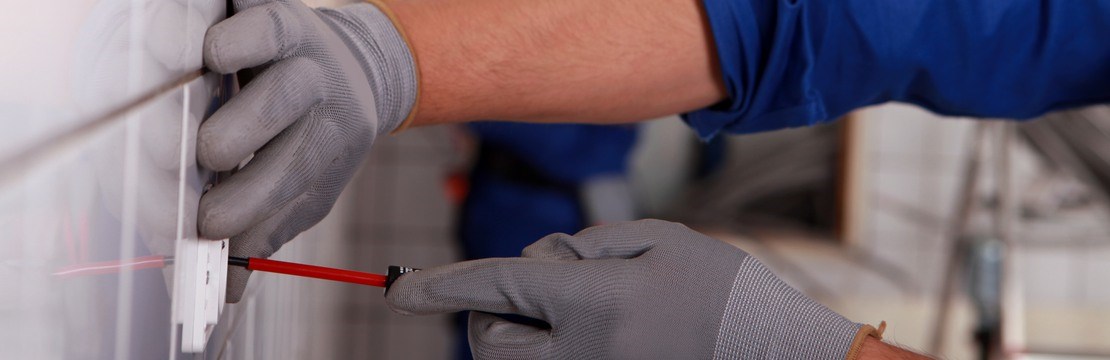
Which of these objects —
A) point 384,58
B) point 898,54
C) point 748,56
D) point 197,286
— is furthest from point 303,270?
point 898,54

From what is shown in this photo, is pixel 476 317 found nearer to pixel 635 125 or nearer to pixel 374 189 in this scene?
pixel 635 125

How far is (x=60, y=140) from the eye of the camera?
0.31 metres

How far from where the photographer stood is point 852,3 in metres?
0.87

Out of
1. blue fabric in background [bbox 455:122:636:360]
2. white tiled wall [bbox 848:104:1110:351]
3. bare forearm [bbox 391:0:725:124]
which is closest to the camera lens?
bare forearm [bbox 391:0:725:124]

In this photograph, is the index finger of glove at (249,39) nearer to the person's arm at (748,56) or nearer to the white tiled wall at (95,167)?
the white tiled wall at (95,167)

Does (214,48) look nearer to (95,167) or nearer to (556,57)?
(95,167)

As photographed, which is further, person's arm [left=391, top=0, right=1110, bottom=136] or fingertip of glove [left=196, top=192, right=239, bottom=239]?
person's arm [left=391, top=0, right=1110, bottom=136]

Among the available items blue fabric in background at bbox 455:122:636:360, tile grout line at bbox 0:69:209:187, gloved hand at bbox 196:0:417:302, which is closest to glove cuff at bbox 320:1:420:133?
gloved hand at bbox 196:0:417:302

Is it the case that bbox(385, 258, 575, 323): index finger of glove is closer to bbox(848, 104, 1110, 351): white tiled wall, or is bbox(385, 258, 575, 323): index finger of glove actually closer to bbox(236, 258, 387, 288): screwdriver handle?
bbox(236, 258, 387, 288): screwdriver handle

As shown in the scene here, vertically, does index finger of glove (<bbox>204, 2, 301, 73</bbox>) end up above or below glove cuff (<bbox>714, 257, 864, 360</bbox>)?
above

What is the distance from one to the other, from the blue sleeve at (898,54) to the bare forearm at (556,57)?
0.12ft

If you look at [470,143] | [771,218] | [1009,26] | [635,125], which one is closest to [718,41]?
[1009,26]

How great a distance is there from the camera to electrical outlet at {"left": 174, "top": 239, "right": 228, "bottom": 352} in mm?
527

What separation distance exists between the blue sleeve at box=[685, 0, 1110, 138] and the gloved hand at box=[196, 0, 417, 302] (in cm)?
37
